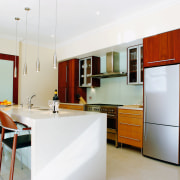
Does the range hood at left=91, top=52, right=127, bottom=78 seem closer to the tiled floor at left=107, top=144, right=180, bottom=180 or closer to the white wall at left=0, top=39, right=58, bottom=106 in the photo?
the tiled floor at left=107, top=144, right=180, bottom=180

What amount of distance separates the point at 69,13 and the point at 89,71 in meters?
1.93

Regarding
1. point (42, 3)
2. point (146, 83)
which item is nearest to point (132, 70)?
point (146, 83)

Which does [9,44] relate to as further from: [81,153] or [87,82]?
[81,153]

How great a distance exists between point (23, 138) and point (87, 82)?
3234mm

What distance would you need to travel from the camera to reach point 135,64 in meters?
4.16

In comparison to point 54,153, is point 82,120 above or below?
above

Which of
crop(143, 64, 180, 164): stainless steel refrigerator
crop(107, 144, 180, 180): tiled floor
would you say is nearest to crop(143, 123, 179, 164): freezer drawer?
crop(143, 64, 180, 164): stainless steel refrigerator

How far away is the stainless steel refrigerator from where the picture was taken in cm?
306

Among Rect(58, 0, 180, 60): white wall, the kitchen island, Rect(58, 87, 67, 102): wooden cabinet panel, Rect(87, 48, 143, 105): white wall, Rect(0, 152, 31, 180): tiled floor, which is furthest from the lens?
Rect(58, 87, 67, 102): wooden cabinet panel

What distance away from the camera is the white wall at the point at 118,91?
14.7 feet

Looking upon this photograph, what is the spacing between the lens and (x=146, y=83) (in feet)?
11.5

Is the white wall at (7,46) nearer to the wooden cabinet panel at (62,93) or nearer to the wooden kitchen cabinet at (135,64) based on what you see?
the wooden cabinet panel at (62,93)

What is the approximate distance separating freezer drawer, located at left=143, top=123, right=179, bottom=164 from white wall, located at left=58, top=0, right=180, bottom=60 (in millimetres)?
1733

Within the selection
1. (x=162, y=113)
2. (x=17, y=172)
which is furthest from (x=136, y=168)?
(x=17, y=172)
